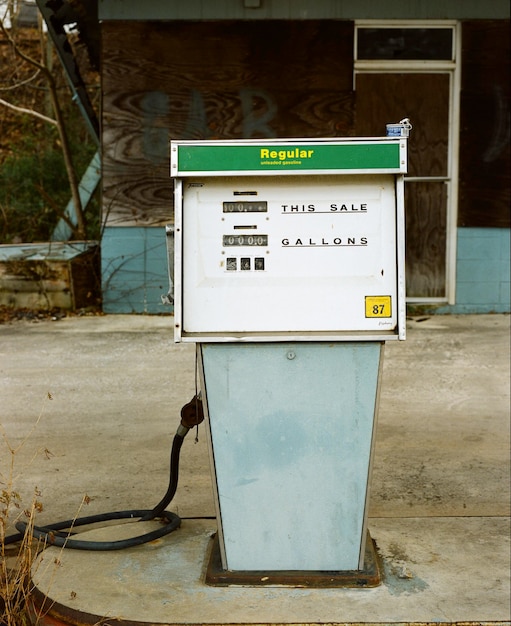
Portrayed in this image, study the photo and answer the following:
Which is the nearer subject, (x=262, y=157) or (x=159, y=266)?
(x=262, y=157)

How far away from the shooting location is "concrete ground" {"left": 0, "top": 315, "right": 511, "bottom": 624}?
3.40 m

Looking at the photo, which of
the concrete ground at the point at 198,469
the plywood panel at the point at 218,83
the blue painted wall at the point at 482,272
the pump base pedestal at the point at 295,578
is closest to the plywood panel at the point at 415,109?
the plywood panel at the point at 218,83

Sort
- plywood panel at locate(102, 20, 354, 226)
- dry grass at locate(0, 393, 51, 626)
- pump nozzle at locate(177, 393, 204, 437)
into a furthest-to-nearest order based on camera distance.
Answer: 1. plywood panel at locate(102, 20, 354, 226)
2. pump nozzle at locate(177, 393, 204, 437)
3. dry grass at locate(0, 393, 51, 626)

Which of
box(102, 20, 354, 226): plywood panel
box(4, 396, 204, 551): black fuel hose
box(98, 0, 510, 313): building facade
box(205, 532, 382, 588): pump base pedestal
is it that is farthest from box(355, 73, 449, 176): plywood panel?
box(205, 532, 382, 588): pump base pedestal

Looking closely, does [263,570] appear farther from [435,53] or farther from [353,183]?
[435,53]

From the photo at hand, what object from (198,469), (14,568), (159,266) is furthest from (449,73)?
(14,568)

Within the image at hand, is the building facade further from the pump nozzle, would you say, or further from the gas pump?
the gas pump

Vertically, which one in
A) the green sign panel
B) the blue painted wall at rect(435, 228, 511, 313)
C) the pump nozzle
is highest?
the green sign panel

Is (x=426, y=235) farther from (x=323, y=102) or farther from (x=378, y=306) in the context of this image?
(x=378, y=306)

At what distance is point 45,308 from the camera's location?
946 centimetres

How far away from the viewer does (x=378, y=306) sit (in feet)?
10.8

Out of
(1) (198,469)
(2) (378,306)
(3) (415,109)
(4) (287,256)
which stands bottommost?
(1) (198,469)

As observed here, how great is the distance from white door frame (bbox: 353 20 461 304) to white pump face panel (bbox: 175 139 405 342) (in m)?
6.20

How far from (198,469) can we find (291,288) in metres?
2.23
